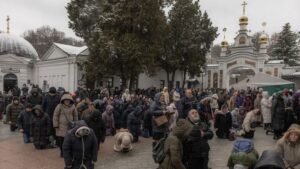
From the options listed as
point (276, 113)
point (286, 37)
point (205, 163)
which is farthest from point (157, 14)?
point (286, 37)

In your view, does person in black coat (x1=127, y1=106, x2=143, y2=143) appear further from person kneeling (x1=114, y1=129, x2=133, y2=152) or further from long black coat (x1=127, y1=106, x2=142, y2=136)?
person kneeling (x1=114, y1=129, x2=133, y2=152)

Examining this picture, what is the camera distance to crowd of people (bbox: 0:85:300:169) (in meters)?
6.04

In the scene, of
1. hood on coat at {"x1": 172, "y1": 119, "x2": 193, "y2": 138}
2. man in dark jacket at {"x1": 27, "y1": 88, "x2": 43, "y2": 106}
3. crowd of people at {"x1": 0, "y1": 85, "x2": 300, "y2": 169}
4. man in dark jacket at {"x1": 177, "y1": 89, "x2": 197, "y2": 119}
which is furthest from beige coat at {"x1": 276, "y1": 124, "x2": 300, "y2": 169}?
man in dark jacket at {"x1": 27, "y1": 88, "x2": 43, "y2": 106}

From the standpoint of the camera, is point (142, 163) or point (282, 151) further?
point (142, 163)

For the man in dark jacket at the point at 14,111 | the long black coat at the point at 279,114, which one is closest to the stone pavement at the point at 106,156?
the long black coat at the point at 279,114

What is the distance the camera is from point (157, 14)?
26.3m

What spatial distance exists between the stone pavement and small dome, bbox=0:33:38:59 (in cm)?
2953

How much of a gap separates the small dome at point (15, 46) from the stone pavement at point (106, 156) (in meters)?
29.5

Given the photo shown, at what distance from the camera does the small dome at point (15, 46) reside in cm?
3962

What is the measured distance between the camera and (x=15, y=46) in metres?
40.4

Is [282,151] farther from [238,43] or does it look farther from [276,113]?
[238,43]

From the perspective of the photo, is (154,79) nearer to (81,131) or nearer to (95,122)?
(95,122)

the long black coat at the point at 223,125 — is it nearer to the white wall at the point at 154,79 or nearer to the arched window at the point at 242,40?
the white wall at the point at 154,79

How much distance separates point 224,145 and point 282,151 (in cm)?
569
